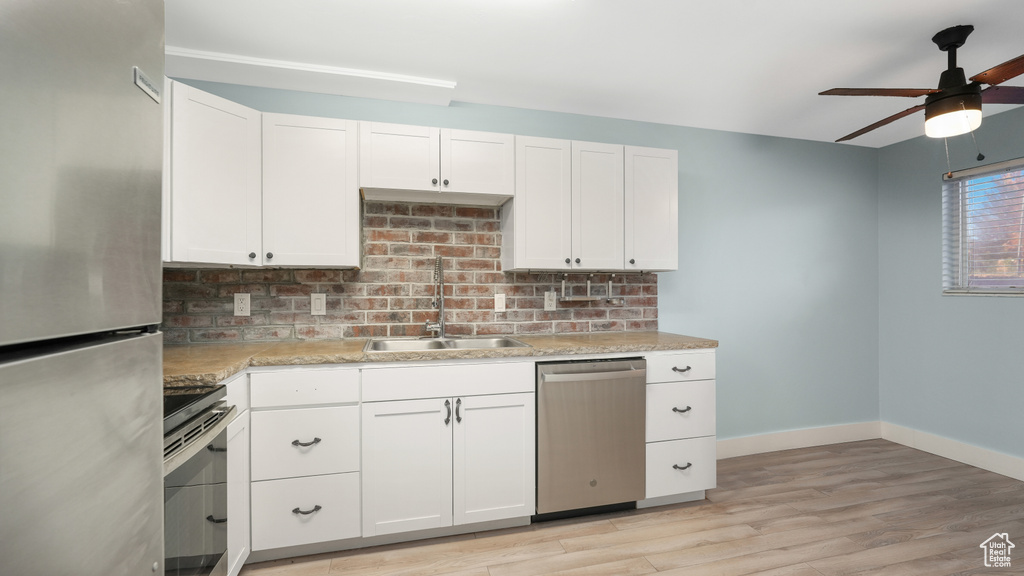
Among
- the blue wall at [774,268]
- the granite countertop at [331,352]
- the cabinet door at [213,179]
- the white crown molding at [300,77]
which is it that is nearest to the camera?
the granite countertop at [331,352]

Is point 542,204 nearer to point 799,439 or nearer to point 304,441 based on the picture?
point 304,441

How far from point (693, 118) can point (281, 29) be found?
102 inches

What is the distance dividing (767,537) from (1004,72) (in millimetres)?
2288

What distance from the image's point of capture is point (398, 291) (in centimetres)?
274

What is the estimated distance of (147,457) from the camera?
2.33 feet

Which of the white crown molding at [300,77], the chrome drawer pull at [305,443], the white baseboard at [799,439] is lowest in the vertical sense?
the white baseboard at [799,439]

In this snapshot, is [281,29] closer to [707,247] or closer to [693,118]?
[693,118]

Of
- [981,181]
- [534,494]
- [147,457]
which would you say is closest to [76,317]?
[147,457]

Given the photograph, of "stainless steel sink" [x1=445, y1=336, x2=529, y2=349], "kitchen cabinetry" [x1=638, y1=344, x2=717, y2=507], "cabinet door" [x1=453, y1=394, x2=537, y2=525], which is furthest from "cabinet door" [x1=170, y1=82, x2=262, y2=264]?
"kitchen cabinetry" [x1=638, y1=344, x2=717, y2=507]

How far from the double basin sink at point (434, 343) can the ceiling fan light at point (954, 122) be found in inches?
90.8

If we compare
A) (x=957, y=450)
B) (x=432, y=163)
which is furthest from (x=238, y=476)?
(x=957, y=450)

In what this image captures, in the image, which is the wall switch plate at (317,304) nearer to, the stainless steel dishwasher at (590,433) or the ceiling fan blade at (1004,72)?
the stainless steel dishwasher at (590,433)

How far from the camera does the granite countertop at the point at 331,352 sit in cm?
170

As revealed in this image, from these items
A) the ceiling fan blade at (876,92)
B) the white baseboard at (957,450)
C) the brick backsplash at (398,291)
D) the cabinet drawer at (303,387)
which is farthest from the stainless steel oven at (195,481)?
the white baseboard at (957,450)
